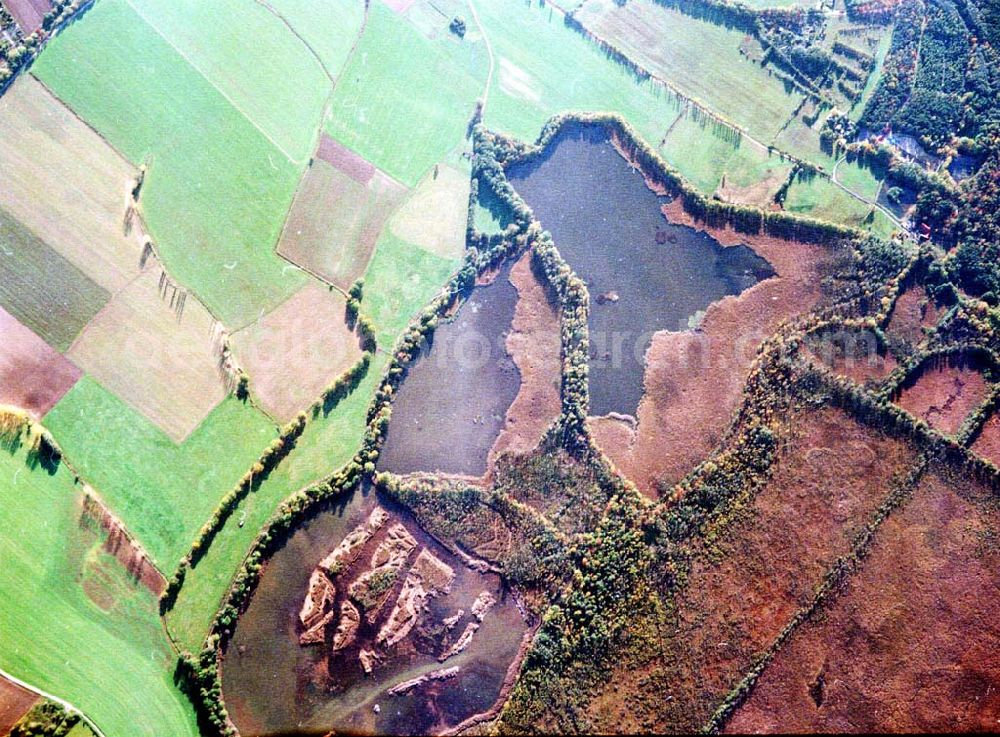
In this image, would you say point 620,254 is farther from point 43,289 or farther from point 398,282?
point 43,289

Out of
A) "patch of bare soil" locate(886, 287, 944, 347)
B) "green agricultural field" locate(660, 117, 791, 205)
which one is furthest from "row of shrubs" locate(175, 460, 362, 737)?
"patch of bare soil" locate(886, 287, 944, 347)

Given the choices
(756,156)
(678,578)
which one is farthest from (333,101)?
(678,578)

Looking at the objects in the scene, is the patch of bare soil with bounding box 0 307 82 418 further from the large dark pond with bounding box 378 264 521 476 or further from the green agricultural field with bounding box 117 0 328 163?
the large dark pond with bounding box 378 264 521 476

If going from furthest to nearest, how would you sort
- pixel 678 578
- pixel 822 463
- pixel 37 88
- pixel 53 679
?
pixel 37 88, pixel 822 463, pixel 678 578, pixel 53 679

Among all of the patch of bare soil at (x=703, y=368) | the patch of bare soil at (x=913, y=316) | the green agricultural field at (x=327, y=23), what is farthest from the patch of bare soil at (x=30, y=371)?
the patch of bare soil at (x=913, y=316)

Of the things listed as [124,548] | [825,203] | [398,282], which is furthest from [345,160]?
[825,203]

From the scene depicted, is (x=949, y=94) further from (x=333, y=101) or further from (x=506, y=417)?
(x=333, y=101)
